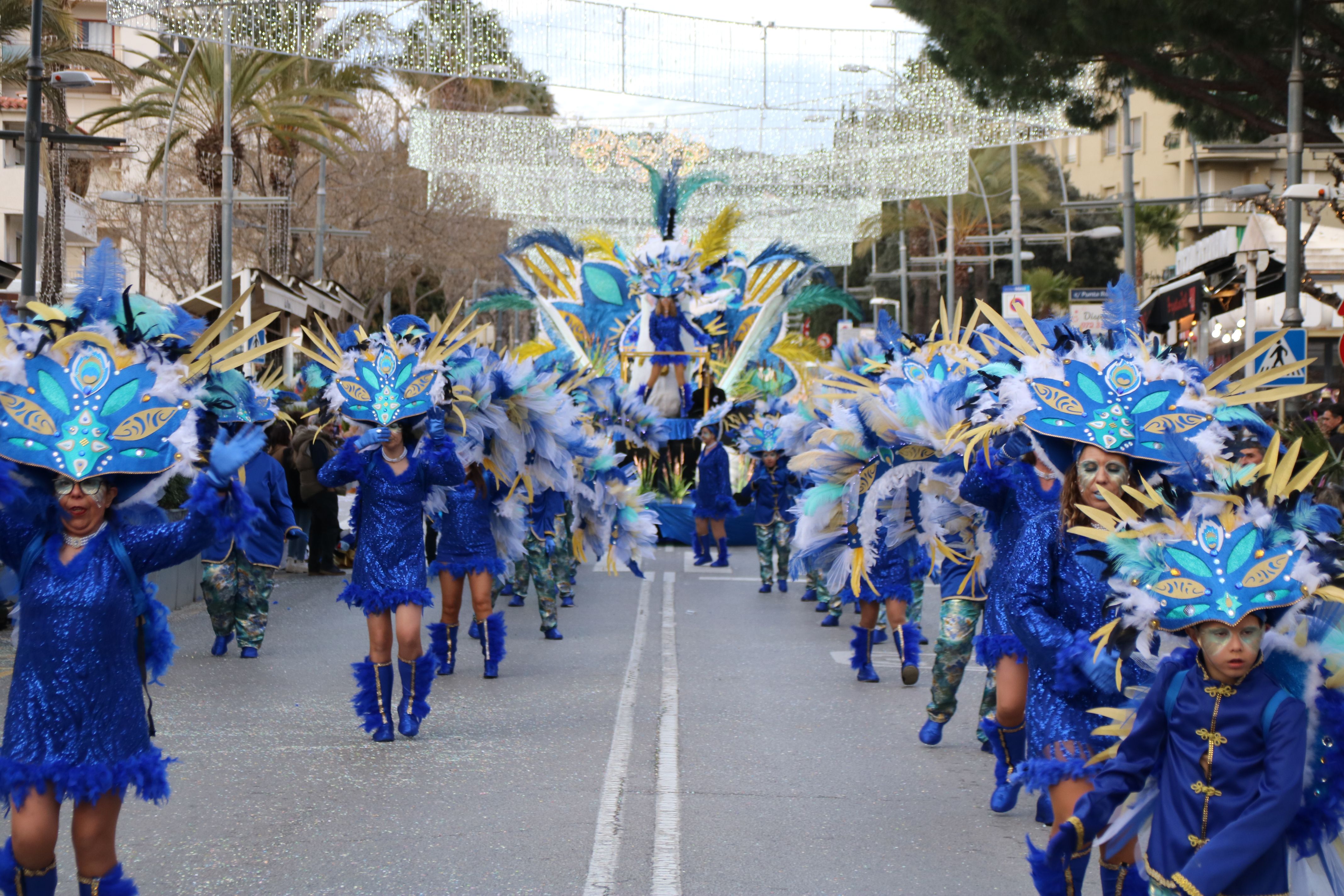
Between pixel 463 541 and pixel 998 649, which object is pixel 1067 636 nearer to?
pixel 998 649

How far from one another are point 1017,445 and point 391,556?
358cm

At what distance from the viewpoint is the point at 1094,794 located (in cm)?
431

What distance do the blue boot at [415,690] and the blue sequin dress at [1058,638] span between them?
12.0ft

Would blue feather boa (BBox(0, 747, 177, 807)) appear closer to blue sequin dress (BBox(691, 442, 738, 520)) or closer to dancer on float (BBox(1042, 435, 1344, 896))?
dancer on float (BBox(1042, 435, 1344, 896))

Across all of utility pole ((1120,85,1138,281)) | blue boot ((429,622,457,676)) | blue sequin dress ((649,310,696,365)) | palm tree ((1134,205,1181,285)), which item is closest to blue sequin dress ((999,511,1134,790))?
blue boot ((429,622,457,676))

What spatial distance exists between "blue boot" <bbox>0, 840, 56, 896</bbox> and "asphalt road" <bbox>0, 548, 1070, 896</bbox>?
0.80m

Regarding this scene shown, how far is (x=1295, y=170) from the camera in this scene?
706 inches

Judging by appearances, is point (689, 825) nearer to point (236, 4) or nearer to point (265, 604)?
point (265, 604)

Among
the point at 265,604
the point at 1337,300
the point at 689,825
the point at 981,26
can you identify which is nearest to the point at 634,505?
the point at 265,604

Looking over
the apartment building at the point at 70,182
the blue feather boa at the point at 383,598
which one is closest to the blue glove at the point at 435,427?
the blue feather boa at the point at 383,598

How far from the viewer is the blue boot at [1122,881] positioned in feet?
16.3

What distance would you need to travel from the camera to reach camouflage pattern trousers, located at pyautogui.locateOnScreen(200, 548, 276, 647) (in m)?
11.5

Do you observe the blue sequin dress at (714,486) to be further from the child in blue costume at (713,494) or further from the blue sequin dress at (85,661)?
the blue sequin dress at (85,661)

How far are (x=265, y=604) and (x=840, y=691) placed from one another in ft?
14.4
